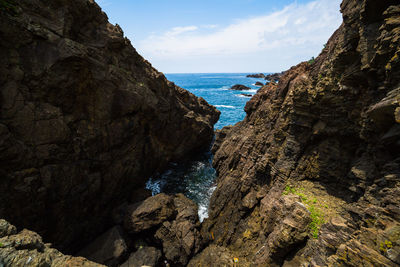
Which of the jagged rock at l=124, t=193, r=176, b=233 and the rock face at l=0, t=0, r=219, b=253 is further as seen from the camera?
the jagged rock at l=124, t=193, r=176, b=233

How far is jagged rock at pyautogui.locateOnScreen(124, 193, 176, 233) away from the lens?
18828mm

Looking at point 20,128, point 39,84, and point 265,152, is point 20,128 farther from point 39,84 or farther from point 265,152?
point 265,152

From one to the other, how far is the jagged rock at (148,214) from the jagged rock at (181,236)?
840 millimetres

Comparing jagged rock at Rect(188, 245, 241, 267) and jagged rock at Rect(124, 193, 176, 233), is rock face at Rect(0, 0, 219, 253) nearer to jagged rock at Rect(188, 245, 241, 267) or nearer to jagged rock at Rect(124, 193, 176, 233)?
jagged rock at Rect(124, 193, 176, 233)

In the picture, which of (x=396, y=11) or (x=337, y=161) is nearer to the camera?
(x=396, y=11)

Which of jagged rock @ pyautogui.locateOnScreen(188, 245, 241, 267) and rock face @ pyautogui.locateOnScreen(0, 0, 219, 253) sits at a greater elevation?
rock face @ pyautogui.locateOnScreen(0, 0, 219, 253)

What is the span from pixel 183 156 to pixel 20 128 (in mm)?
21868

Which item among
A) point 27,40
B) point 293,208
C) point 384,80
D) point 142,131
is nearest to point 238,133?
point 142,131

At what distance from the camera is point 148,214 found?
19.4 m

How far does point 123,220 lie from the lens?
65.2 feet

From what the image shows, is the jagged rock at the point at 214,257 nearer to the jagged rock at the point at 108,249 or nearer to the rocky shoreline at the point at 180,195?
the rocky shoreline at the point at 180,195

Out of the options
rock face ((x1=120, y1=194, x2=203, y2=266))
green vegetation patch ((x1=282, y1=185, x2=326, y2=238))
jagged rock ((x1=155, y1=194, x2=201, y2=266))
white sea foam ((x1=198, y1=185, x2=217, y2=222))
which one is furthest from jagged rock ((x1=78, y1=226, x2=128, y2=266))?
green vegetation patch ((x1=282, y1=185, x2=326, y2=238))

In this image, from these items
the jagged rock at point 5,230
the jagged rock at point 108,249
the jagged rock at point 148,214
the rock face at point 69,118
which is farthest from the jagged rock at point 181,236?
the jagged rock at point 5,230

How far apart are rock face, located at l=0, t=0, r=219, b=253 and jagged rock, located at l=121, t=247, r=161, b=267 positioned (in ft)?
19.4
